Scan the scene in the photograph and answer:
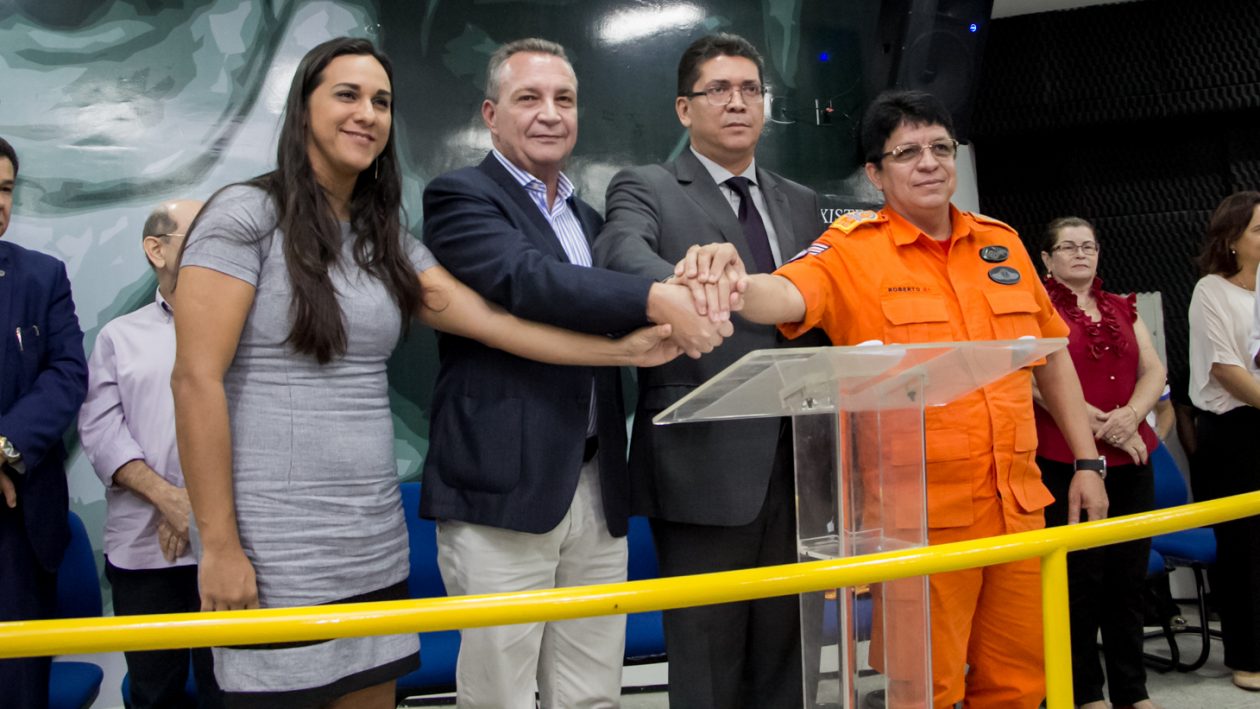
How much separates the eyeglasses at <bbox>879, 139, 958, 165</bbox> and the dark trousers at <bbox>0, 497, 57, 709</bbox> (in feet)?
7.77

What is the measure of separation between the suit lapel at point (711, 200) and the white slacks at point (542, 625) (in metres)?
0.64

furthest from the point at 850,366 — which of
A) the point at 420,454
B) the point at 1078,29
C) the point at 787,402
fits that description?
the point at 1078,29

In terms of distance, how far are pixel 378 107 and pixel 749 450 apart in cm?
105

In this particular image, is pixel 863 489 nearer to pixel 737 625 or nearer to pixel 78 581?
pixel 737 625

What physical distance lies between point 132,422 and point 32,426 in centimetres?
50

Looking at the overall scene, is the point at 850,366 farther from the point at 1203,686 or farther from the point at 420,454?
the point at 1203,686

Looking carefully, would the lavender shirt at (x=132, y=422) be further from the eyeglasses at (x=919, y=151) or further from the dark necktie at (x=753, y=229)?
Answer: the eyeglasses at (x=919, y=151)

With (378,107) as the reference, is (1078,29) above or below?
above

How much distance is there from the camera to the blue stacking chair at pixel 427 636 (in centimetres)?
298

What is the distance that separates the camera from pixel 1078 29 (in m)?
5.45

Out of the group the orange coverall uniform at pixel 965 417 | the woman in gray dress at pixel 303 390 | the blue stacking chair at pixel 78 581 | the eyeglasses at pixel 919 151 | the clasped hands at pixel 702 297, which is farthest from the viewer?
the blue stacking chair at pixel 78 581

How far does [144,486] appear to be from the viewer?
293 cm

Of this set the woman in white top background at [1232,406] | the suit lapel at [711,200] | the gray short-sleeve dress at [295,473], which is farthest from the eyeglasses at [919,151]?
the woman in white top background at [1232,406]

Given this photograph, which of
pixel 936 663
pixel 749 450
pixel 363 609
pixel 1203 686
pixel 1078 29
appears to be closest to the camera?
pixel 363 609
